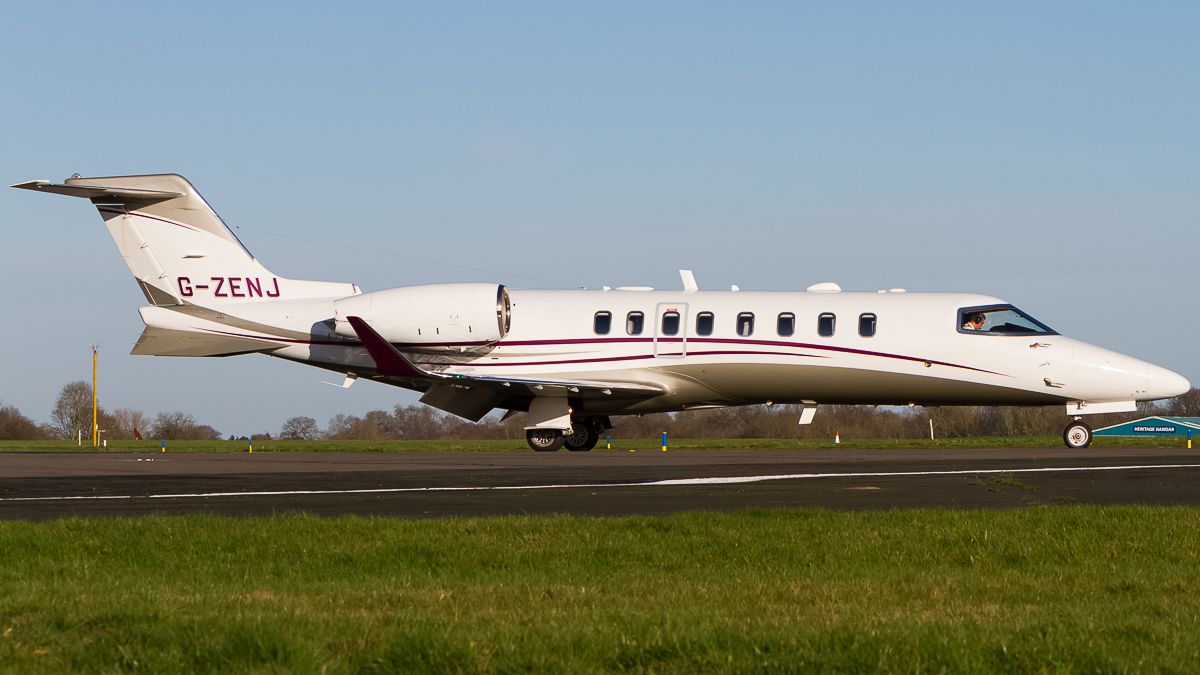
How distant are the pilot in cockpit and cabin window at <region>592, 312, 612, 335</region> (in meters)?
7.16

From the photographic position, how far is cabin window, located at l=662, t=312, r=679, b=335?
28484mm

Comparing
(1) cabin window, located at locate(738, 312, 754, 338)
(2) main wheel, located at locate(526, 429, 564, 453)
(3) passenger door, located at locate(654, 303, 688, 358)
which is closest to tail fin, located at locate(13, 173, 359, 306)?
(2) main wheel, located at locate(526, 429, 564, 453)

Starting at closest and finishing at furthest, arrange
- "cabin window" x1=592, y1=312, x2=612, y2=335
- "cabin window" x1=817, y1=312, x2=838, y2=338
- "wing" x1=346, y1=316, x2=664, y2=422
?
"wing" x1=346, y1=316, x2=664, y2=422
"cabin window" x1=817, y1=312, x2=838, y2=338
"cabin window" x1=592, y1=312, x2=612, y2=335

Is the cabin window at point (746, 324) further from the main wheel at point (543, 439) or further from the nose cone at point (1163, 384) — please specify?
the nose cone at point (1163, 384)

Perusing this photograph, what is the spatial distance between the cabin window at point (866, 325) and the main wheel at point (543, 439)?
6729mm

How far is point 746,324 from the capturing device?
28.2 m

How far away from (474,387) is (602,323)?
2.95m

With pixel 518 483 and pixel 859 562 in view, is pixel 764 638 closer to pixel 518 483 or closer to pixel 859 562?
pixel 859 562

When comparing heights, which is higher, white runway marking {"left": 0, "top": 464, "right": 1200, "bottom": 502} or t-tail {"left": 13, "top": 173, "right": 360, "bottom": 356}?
t-tail {"left": 13, "top": 173, "right": 360, "bottom": 356}

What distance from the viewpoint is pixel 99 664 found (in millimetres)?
5980

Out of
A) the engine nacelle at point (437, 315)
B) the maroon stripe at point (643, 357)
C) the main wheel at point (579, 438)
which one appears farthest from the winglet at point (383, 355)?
the main wheel at point (579, 438)

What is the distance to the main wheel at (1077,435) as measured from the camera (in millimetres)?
29052

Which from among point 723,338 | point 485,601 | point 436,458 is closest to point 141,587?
point 485,601

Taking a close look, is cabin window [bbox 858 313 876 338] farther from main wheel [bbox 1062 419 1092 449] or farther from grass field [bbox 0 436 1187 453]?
grass field [bbox 0 436 1187 453]
